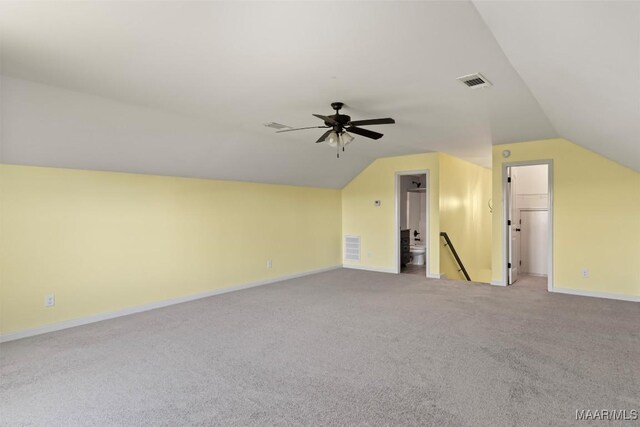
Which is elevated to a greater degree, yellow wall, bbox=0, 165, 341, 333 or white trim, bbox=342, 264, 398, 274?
yellow wall, bbox=0, 165, 341, 333

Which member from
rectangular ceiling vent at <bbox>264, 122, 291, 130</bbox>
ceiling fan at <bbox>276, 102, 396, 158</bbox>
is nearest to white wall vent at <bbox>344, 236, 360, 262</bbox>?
rectangular ceiling vent at <bbox>264, 122, 291, 130</bbox>

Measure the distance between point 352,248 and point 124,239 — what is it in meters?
4.67

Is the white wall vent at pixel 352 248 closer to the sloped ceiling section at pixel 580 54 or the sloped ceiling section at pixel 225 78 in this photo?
the sloped ceiling section at pixel 225 78

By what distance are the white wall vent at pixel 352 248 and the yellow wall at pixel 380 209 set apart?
0.35 ft

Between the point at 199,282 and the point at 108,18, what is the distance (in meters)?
3.98

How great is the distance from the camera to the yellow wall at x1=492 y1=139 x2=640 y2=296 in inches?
189

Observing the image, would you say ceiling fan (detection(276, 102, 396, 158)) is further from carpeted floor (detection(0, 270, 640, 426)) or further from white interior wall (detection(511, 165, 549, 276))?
white interior wall (detection(511, 165, 549, 276))

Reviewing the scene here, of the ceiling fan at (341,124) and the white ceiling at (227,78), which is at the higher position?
Result: the white ceiling at (227,78)

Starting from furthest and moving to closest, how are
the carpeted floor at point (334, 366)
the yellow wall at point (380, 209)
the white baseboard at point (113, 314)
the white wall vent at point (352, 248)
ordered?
1. the white wall vent at point (352, 248)
2. the yellow wall at point (380, 209)
3. the white baseboard at point (113, 314)
4. the carpeted floor at point (334, 366)

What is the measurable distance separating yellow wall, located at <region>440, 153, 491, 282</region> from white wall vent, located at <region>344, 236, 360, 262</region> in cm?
179

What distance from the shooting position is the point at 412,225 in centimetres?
880

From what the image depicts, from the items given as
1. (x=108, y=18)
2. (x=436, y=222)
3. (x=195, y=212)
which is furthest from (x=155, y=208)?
(x=436, y=222)

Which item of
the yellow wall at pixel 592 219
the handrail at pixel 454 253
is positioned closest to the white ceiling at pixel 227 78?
the yellow wall at pixel 592 219

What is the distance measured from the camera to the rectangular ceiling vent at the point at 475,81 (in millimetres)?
2895
